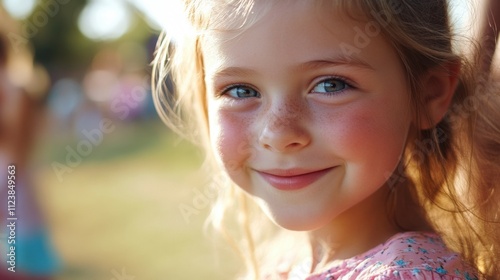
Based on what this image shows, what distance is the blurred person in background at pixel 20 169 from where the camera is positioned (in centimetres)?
293

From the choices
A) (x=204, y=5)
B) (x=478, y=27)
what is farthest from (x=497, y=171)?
(x=204, y=5)

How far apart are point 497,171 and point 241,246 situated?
0.82 m

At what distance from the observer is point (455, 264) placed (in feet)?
4.75

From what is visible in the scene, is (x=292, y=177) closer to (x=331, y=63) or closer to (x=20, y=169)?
(x=331, y=63)

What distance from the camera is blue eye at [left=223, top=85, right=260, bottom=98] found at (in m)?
1.53

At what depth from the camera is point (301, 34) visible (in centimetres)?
141

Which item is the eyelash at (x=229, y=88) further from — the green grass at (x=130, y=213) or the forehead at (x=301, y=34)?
the green grass at (x=130, y=213)

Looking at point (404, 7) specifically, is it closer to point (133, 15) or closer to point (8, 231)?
point (8, 231)

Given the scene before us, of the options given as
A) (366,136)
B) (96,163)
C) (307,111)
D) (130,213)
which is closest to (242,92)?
(307,111)

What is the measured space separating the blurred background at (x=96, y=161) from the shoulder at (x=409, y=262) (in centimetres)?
52

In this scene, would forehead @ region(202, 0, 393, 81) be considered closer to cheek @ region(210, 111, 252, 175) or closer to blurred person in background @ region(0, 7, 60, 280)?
cheek @ region(210, 111, 252, 175)

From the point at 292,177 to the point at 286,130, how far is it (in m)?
0.14

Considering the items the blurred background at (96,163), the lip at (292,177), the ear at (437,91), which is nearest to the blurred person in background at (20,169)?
the blurred background at (96,163)

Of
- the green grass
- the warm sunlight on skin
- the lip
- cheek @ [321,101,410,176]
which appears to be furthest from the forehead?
the green grass
